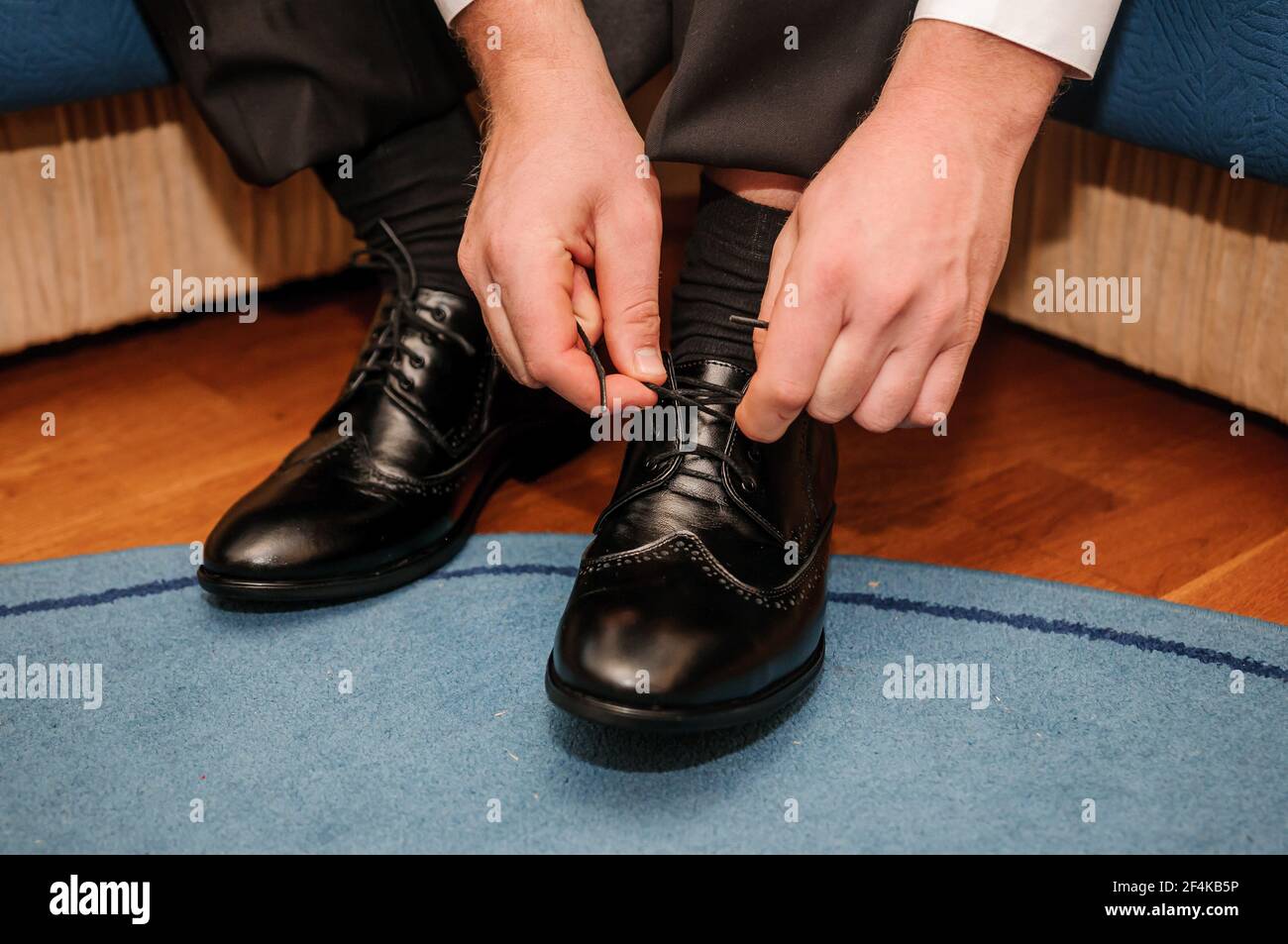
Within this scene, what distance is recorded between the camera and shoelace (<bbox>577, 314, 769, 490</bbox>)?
0.65m

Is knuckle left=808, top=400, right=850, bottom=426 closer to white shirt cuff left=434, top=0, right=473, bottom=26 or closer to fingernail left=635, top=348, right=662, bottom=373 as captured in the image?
fingernail left=635, top=348, right=662, bottom=373

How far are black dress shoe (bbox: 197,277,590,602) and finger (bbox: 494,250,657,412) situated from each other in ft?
0.61

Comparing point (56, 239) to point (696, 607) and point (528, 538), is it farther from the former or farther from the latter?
point (696, 607)

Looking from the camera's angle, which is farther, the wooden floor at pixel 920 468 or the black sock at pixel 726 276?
the wooden floor at pixel 920 468

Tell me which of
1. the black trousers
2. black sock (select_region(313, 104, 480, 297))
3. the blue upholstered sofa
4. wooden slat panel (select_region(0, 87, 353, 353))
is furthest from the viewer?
wooden slat panel (select_region(0, 87, 353, 353))

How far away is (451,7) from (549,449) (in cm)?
35

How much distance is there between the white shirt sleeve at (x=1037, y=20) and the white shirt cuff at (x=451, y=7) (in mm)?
279

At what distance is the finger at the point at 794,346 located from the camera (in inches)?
21.0

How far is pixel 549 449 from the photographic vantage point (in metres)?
0.93

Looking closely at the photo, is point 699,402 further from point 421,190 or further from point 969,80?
point 421,190

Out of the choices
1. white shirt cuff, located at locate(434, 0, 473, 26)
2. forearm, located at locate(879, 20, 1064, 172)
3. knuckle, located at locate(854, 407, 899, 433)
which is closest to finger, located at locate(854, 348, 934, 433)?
knuckle, located at locate(854, 407, 899, 433)

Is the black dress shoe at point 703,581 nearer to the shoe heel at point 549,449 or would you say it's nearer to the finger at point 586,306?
the finger at point 586,306

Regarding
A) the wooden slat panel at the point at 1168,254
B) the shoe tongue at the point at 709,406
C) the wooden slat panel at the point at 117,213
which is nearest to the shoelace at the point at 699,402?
the shoe tongue at the point at 709,406

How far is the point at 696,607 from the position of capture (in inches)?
23.5
